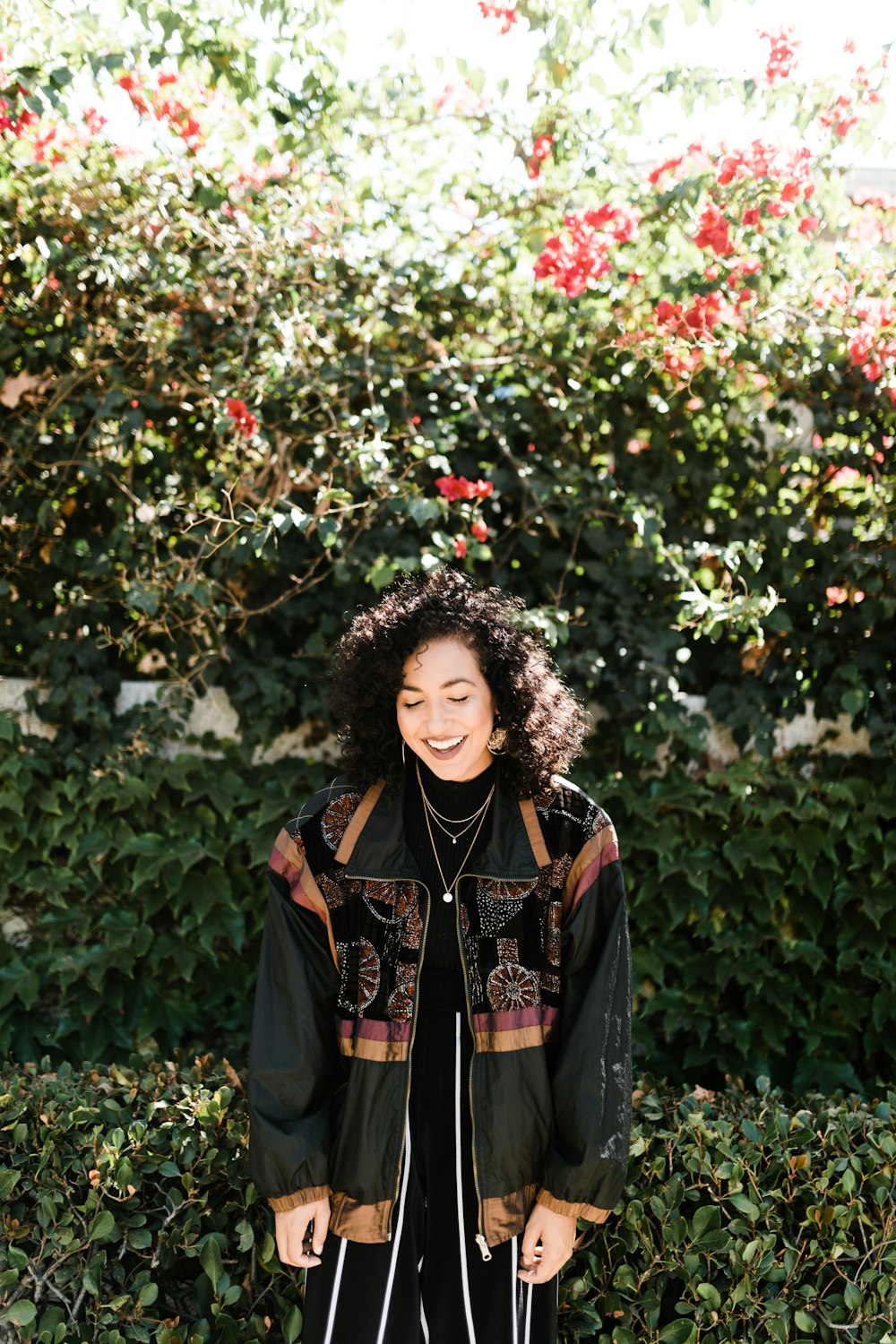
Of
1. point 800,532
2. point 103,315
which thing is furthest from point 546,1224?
point 103,315

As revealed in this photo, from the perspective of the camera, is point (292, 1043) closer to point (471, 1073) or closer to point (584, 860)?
point (471, 1073)

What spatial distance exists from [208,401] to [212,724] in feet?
3.03

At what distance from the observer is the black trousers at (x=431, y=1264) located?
1.95 metres

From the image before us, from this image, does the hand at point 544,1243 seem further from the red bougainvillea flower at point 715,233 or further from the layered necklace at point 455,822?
the red bougainvillea flower at point 715,233

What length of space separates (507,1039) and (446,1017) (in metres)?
0.12

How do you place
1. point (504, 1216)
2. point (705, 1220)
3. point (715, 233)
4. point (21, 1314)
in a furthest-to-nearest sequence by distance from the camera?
point (715, 233), point (705, 1220), point (21, 1314), point (504, 1216)

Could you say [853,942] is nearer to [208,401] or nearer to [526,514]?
[526,514]

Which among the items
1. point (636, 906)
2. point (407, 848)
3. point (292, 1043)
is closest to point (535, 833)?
point (407, 848)

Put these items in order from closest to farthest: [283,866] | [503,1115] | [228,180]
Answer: [503,1115], [283,866], [228,180]

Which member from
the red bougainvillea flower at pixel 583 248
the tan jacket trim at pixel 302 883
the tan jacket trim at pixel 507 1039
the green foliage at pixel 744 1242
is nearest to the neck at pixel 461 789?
the tan jacket trim at pixel 302 883

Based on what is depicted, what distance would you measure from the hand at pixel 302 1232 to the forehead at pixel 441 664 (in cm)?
91

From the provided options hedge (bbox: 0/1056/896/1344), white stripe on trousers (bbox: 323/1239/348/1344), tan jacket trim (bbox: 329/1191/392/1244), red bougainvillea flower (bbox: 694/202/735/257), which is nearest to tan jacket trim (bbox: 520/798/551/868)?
tan jacket trim (bbox: 329/1191/392/1244)

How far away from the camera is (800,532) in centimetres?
341

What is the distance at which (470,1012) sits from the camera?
1.97 m
